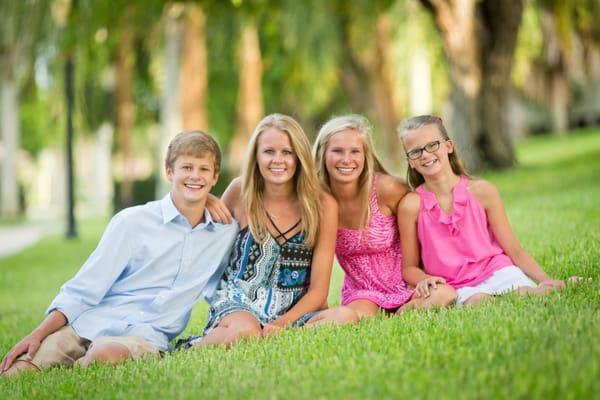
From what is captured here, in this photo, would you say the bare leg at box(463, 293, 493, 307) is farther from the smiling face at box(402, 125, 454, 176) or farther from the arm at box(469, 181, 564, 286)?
the smiling face at box(402, 125, 454, 176)

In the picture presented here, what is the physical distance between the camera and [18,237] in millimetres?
22266

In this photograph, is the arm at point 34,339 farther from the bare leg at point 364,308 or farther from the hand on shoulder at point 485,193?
the hand on shoulder at point 485,193

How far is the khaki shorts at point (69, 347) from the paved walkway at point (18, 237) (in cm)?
1231

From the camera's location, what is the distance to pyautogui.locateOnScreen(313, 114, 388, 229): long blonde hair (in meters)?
5.64

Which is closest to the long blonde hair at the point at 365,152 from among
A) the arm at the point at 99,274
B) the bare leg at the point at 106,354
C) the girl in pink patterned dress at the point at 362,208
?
the girl in pink patterned dress at the point at 362,208

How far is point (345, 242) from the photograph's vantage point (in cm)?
572

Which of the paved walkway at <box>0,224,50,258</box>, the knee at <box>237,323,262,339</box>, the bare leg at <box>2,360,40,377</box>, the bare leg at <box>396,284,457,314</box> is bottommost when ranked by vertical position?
the paved walkway at <box>0,224,50,258</box>

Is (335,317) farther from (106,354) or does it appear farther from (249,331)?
(106,354)

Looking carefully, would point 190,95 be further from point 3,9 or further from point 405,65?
point 405,65

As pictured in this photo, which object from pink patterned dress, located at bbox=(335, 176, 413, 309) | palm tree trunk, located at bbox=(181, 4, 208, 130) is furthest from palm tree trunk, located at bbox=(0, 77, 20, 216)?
pink patterned dress, located at bbox=(335, 176, 413, 309)

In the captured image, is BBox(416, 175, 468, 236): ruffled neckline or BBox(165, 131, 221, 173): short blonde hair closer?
BBox(165, 131, 221, 173): short blonde hair

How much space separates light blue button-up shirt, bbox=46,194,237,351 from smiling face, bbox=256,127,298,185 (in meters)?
0.44

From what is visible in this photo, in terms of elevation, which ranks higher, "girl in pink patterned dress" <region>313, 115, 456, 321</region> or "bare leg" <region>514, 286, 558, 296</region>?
"girl in pink patterned dress" <region>313, 115, 456, 321</region>

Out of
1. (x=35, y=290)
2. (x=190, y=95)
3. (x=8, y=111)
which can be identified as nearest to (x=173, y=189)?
(x=35, y=290)
